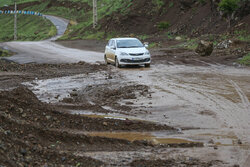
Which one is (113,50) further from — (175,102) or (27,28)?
(27,28)

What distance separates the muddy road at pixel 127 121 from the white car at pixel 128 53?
3.95m

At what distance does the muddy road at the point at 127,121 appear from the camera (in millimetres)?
6875

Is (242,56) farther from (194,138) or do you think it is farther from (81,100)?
(194,138)

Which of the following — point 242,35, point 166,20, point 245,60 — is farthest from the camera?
point 166,20

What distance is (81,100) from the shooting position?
41.1 ft

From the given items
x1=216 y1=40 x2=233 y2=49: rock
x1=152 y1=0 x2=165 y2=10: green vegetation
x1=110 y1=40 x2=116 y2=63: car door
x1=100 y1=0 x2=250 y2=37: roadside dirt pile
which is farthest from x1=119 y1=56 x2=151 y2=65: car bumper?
x1=152 y1=0 x2=165 y2=10: green vegetation

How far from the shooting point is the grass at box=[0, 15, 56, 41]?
236 feet

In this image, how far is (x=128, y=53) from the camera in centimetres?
2119

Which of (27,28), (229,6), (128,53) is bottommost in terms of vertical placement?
(27,28)

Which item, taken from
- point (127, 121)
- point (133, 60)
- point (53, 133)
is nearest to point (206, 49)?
point (133, 60)

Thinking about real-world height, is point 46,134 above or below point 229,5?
below

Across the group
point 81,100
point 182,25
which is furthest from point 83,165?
point 182,25

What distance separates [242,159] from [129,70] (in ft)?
45.4

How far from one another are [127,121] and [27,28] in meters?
80.1
